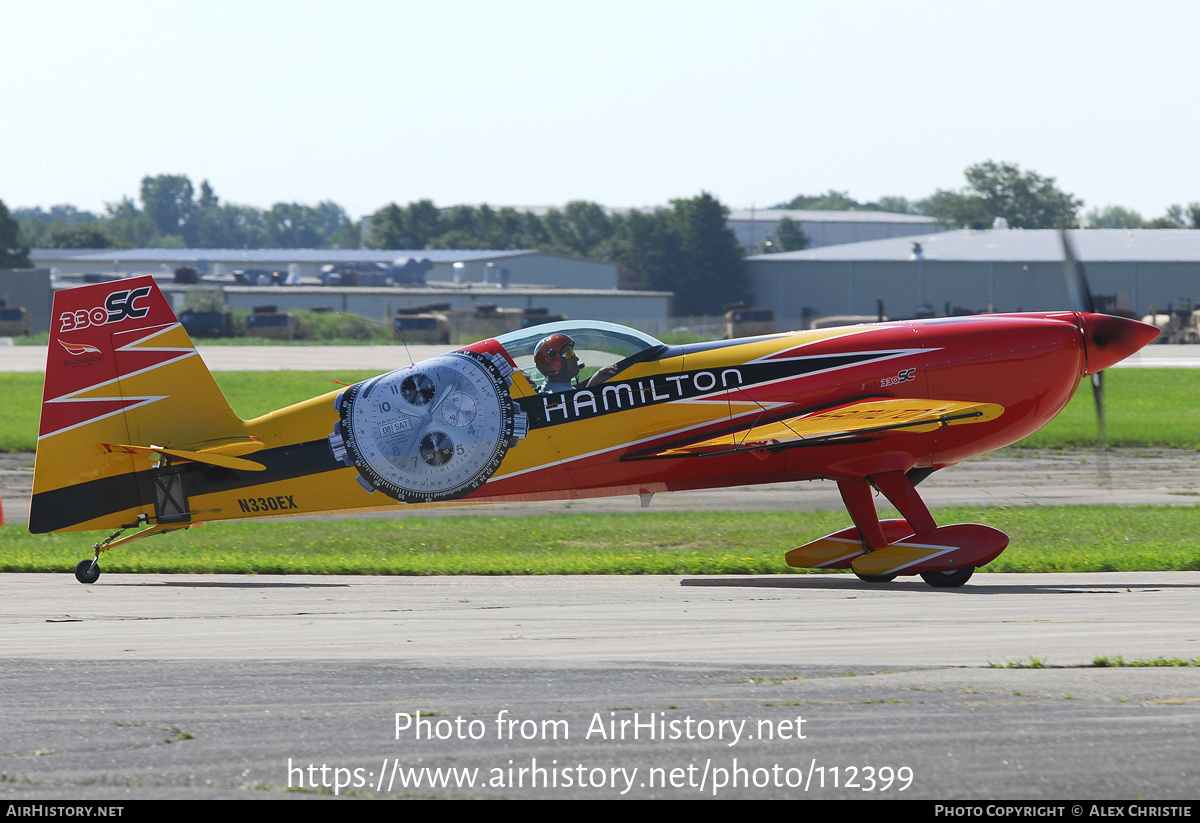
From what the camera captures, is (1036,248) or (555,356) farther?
(1036,248)

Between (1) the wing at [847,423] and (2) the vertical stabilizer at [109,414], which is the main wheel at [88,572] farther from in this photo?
(1) the wing at [847,423]

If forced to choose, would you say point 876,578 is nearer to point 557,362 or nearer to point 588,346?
point 588,346

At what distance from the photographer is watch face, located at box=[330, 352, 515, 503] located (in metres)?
11.2

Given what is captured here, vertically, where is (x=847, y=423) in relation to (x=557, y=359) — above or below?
below

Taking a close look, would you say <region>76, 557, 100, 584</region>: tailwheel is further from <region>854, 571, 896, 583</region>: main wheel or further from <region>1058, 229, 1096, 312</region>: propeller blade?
<region>1058, 229, 1096, 312</region>: propeller blade

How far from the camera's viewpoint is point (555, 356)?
11242 millimetres

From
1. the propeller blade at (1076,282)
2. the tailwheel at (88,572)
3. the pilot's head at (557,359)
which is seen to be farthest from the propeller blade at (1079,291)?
the tailwheel at (88,572)

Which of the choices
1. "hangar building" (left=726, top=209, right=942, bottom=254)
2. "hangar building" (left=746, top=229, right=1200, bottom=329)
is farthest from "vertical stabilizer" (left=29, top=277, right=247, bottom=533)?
"hangar building" (left=726, top=209, right=942, bottom=254)

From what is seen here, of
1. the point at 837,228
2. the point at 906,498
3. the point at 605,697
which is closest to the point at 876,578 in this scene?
the point at 906,498

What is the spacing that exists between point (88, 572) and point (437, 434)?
339 cm

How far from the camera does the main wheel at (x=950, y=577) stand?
428 inches

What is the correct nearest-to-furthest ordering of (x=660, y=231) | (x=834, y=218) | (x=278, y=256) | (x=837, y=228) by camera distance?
1. (x=660, y=231)
2. (x=278, y=256)
3. (x=837, y=228)
4. (x=834, y=218)

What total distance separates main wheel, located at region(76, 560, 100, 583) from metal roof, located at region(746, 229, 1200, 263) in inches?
2750
